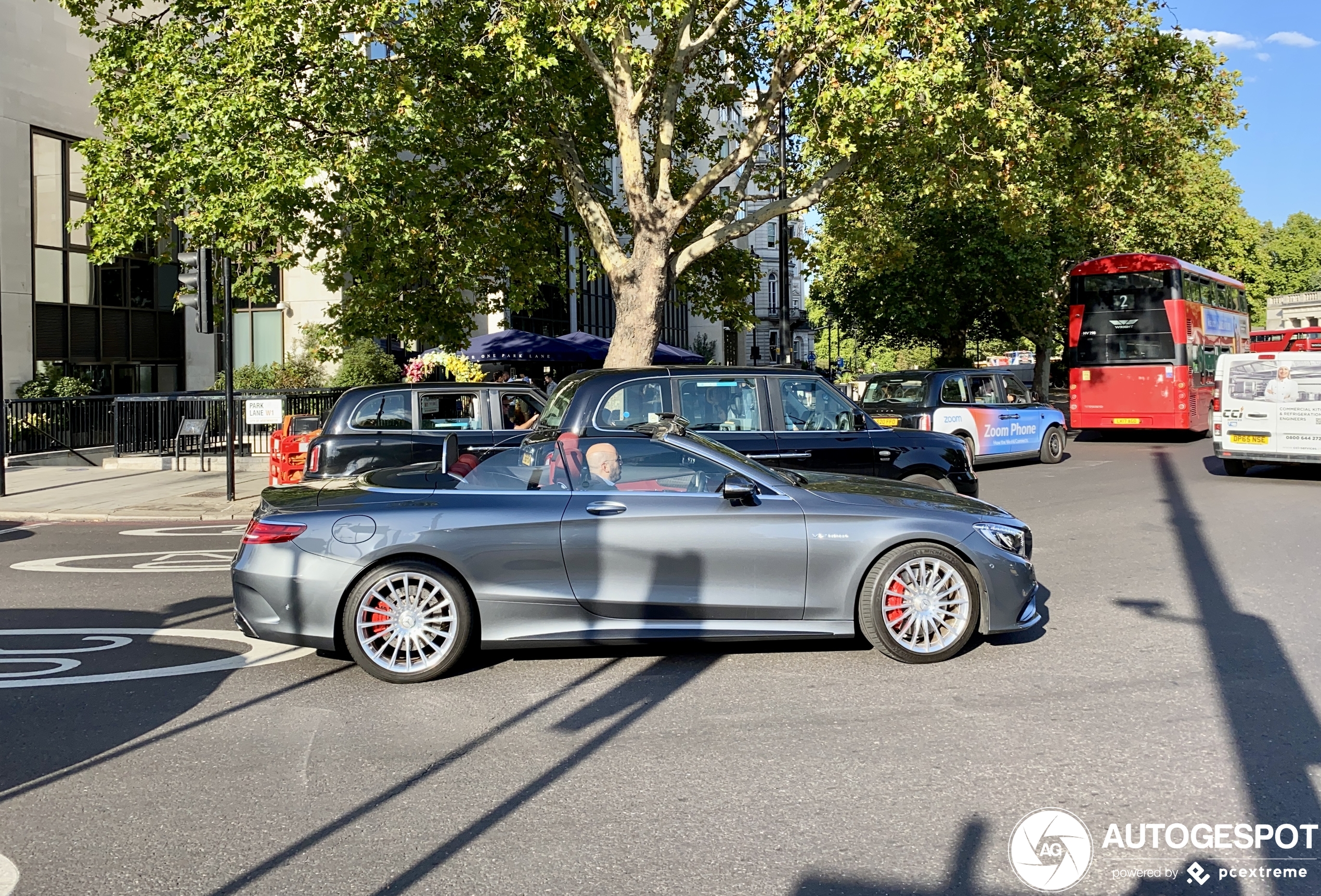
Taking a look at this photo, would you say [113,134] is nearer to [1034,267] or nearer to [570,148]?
[570,148]

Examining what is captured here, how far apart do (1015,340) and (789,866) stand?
47309mm

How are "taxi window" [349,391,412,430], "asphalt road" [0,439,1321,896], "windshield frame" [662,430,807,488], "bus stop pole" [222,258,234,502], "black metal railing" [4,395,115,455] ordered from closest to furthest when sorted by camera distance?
"asphalt road" [0,439,1321,896] → "windshield frame" [662,430,807,488] → "taxi window" [349,391,412,430] → "bus stop pole" [222,258,234,502] → "black metal railing" [4,395,115,455]

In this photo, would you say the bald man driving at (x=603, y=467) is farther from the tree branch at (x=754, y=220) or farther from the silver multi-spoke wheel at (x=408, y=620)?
the tree branch at (x=754, y=220)

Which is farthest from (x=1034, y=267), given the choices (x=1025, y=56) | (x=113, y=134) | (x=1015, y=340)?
(x=113, y=134)

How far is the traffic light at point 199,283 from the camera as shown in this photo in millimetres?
15164

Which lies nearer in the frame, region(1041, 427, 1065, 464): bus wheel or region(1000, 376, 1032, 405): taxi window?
region(1000, 376, 1032, 405): taxi window

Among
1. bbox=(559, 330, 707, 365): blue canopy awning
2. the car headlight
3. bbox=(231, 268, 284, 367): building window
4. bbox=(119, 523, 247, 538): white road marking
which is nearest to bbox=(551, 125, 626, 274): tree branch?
bbox=(559, 330, 707, 365): blue canopy awning

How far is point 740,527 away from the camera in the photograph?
20.7 ft

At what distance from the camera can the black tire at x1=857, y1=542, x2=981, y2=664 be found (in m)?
6.32

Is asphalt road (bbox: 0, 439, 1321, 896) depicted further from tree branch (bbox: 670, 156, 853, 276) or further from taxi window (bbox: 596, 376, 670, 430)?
tree branch (bbox: 670, 156, 853, 276)

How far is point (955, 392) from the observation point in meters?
18.8

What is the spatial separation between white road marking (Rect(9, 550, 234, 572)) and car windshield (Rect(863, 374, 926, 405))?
36.3ft

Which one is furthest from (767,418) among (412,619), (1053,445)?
(1053,445)

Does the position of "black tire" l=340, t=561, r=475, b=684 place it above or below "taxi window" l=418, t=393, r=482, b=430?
below
